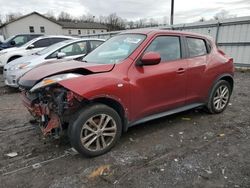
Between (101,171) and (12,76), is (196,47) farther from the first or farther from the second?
(12,76)

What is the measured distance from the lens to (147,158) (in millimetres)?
3428

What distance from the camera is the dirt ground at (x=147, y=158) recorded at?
2.93 metres

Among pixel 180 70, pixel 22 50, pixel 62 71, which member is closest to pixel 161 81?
pixel 180 70

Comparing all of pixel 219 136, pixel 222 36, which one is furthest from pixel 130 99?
pixel 222 36

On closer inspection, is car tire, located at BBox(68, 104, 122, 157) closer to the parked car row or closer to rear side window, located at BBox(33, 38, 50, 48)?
rear side window, located at BBox(33, 38, 50, 48)

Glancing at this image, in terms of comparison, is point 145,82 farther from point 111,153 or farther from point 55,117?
point 55,117

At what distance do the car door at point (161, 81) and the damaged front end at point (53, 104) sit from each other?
958 mm

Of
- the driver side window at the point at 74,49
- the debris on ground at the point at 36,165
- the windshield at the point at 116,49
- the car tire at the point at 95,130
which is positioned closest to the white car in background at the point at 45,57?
the driver side window at the point at 74,49

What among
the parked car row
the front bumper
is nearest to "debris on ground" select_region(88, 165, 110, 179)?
the front bumper

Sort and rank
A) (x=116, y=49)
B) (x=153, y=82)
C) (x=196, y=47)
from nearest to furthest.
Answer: (x=153, y=82)
(x=116, y=49)
(x=196, y=47)

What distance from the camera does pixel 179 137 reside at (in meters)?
4.12

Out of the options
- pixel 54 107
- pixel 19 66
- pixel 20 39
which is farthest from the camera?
pixel 20 39

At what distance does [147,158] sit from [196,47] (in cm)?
251

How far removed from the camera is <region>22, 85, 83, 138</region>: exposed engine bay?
3217 mm
